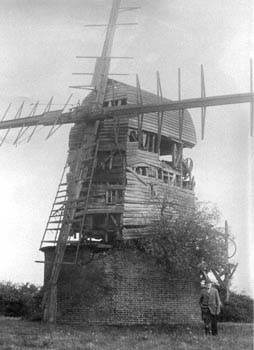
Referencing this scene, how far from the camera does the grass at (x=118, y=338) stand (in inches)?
527

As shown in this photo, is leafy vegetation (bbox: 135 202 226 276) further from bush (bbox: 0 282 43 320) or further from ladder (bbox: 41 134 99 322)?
bush (bbox: 0 282 43 320)

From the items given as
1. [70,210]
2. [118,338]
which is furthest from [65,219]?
[118,338]

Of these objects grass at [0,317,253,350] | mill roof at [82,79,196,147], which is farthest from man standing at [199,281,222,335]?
mill roof at [82,79,196,147]

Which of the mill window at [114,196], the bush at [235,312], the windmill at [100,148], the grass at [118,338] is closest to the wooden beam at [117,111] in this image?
the windmill at [100,148]

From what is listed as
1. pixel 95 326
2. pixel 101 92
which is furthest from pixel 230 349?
pixel 101 92

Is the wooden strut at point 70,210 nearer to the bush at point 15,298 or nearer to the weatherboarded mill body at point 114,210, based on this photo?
the weatherboarded mill body at point 114,210

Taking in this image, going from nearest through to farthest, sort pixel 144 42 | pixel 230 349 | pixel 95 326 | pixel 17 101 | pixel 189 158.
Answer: pixel 230 349 < pixel 144 42 < pixel 95 326 < pixel 17 101 < pixel 189 158

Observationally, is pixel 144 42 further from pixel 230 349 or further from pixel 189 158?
pixel 230 349

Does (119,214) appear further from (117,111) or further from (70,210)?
(117,111)

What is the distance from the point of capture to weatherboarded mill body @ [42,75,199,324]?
1944 centimetres

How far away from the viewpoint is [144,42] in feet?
56.7

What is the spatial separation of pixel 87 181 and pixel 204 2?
29.9 feet

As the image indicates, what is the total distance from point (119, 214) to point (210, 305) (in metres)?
5.96

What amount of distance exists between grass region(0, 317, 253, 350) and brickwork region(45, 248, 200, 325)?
1053mm
